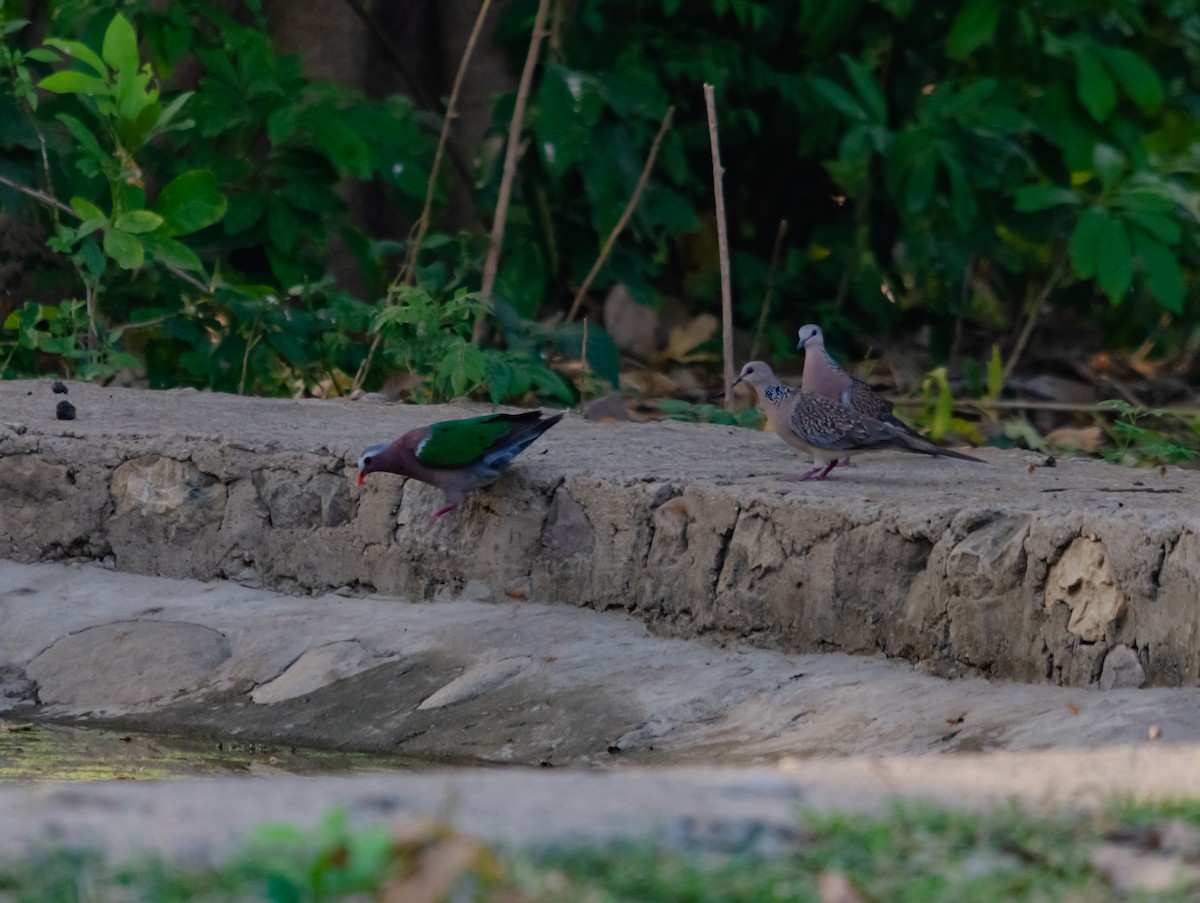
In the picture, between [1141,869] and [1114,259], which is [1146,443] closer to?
[1114,259]

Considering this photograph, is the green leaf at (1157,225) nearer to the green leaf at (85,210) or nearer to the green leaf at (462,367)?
the green leaf at (462,367)

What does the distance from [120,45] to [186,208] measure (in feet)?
2.36

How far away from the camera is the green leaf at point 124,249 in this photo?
6898mm

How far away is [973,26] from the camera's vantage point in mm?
8281

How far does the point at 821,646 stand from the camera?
4770 millimetres

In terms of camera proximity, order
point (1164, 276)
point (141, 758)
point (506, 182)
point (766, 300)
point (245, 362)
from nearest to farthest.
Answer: point (141, 758)
point (245, 362)
point (506, 182)
point (1164, 276)
point (766, 300)

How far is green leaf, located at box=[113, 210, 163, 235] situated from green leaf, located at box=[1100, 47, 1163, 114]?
184 inches

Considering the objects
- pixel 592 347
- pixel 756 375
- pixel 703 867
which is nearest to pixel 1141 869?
pixel 703 867

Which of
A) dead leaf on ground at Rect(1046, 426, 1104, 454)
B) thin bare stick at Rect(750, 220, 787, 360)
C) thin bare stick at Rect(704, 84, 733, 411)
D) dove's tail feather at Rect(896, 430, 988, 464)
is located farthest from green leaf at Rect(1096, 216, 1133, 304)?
dove's tail feather at Rect(896, 430, 988, 464)

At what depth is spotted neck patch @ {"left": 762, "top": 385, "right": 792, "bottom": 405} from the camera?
537cm

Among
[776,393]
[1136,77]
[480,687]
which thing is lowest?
[480,687]

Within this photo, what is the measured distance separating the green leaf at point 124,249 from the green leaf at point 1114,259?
4.35m

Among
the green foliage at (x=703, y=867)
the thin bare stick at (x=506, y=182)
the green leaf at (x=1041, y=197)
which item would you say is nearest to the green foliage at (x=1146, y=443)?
the green leaf at (x=1041, y=197)

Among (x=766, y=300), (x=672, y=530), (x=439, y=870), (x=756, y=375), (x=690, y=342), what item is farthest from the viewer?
(x=690, y=342)
